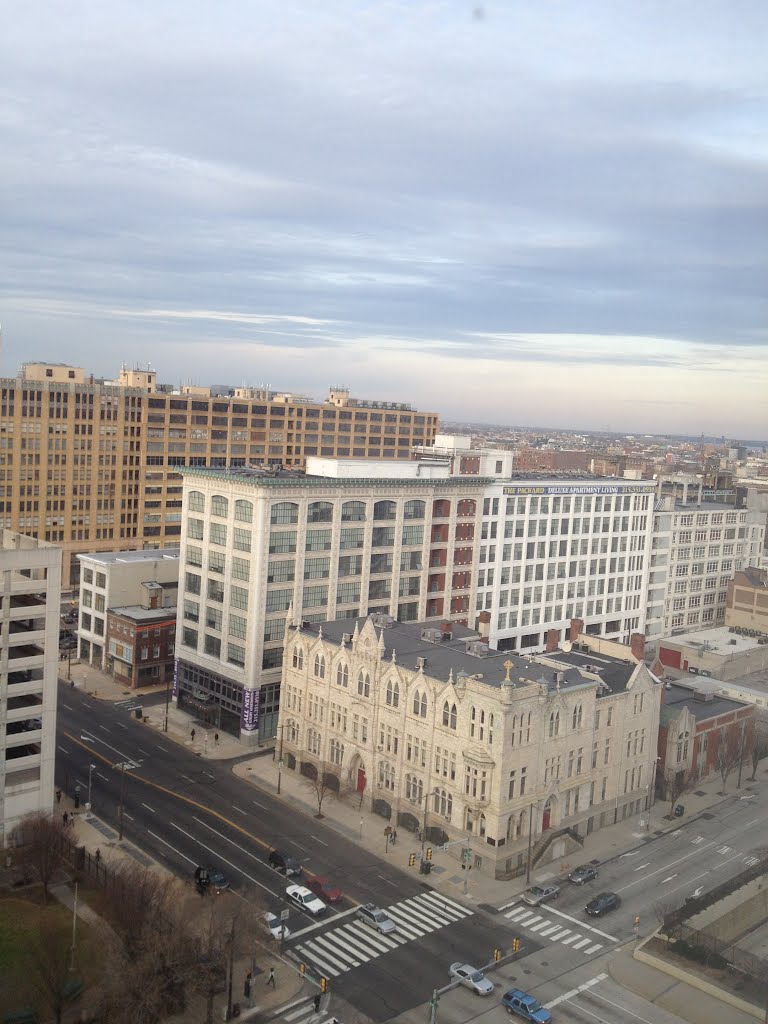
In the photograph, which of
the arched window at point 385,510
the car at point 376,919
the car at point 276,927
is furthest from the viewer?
the arched window at point 385,510

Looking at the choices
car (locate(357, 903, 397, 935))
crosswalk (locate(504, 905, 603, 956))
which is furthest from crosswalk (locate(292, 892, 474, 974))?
crosswalk (locate(504, 905, 603, 956))

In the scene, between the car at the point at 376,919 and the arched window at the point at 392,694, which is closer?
the car at the point at 376,919

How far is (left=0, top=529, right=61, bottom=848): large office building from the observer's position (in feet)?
233

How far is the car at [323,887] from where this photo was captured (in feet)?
223

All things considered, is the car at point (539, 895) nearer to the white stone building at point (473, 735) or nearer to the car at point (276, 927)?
the white stone building at point (473, 735)

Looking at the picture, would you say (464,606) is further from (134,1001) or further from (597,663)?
(134,1001)

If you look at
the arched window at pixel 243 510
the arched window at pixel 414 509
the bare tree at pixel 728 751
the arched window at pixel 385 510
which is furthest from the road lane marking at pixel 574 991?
the arched window at pixel 414 509

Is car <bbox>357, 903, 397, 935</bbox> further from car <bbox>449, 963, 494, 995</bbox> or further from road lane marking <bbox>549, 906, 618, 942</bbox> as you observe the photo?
road lane marking <bbox>549, 906, 618, 942</bbox>

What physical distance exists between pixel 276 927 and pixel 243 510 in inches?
1829

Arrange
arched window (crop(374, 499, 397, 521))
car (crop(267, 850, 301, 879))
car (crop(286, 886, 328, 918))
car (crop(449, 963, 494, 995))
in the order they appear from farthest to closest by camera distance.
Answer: arched window (crop(374, 499, 397, 521)), car (crop(267, 850, 301, 879)), car (crop(286, 886, 328, 918)), car (crop(449, 963, 494, 995))

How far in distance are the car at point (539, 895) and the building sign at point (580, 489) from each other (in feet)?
199

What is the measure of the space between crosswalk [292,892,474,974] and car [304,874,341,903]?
2809 millimetres

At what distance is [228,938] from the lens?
54812mm

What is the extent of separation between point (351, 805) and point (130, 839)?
1971 cm
